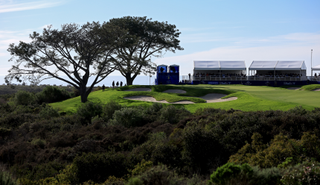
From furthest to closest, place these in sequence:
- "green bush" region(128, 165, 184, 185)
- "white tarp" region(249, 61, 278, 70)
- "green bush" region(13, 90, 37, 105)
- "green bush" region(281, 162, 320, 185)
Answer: "white tarp" region(249, 61, 278, 70) → "green bush" region(13, 90, 37, 105) → "green bush" region(128, 165, 184, 185) → "green bush" region(281, 162, 320, 185)

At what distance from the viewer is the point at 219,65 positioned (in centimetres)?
5416

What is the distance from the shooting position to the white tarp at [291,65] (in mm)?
51531

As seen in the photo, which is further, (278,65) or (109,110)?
(278,65)

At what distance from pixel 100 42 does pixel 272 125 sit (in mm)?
23586

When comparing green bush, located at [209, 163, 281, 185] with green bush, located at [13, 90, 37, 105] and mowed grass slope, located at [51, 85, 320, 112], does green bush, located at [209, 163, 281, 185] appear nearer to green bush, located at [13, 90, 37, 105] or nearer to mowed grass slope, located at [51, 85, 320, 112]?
mowed grass slope, located at [51, 85, 320, 112]

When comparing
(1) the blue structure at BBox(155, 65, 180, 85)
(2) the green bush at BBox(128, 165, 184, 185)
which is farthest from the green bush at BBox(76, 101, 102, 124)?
(1) the blue structure at BBox(155, 65, 180, 85)

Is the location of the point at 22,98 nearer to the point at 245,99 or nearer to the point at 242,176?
the point at 245,99

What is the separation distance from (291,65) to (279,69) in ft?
9.90

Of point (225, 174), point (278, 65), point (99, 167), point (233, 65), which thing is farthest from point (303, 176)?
point (278, 65)

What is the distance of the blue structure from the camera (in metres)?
47.3

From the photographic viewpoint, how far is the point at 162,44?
4656 centimetres

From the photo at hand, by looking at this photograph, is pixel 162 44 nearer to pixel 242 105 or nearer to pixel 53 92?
pixel 53 92

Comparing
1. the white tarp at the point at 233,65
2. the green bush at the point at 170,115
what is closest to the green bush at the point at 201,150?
the green bush at the point at 170,115

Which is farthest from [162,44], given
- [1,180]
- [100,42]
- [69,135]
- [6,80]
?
[1,180]
